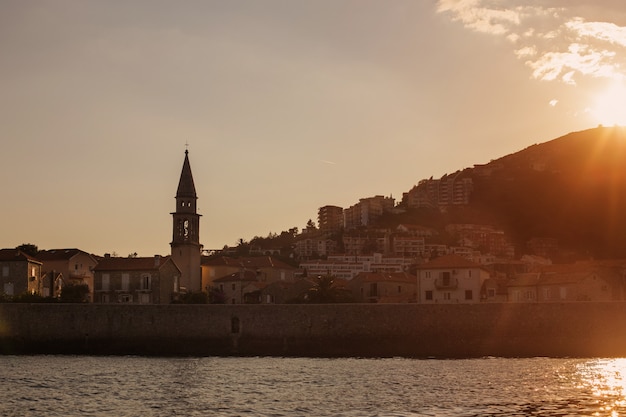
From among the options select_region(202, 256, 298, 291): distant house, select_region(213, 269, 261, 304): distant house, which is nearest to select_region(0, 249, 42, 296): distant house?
select_region(213, 269, 261, 304): distant house

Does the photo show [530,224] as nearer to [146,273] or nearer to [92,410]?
[146,273]

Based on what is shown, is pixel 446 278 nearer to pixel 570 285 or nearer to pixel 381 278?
pixel 570 285

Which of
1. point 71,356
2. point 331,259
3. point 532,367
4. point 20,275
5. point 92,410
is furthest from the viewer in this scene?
point 331,259

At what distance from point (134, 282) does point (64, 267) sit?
15.2 metres

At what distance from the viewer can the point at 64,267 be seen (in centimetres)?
10088

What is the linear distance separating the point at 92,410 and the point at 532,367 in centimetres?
2621

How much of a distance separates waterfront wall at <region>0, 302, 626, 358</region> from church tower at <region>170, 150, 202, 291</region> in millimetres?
31082

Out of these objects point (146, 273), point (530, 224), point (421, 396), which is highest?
point (530, 224)

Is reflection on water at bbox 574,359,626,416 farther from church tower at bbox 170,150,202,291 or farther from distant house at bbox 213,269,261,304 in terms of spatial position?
distant house at bbox 213,269,261,304

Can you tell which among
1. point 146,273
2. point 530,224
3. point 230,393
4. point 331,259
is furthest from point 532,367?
point 530,224

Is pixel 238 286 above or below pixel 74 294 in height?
above

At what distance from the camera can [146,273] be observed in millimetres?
89312

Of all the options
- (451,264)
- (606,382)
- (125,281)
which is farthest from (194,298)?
(606,382)

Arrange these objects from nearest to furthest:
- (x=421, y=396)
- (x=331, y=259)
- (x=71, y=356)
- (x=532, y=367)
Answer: (x=421, y=396) < (x=532, y=367) < (x=71, y=356) < (x=331, y=259)
